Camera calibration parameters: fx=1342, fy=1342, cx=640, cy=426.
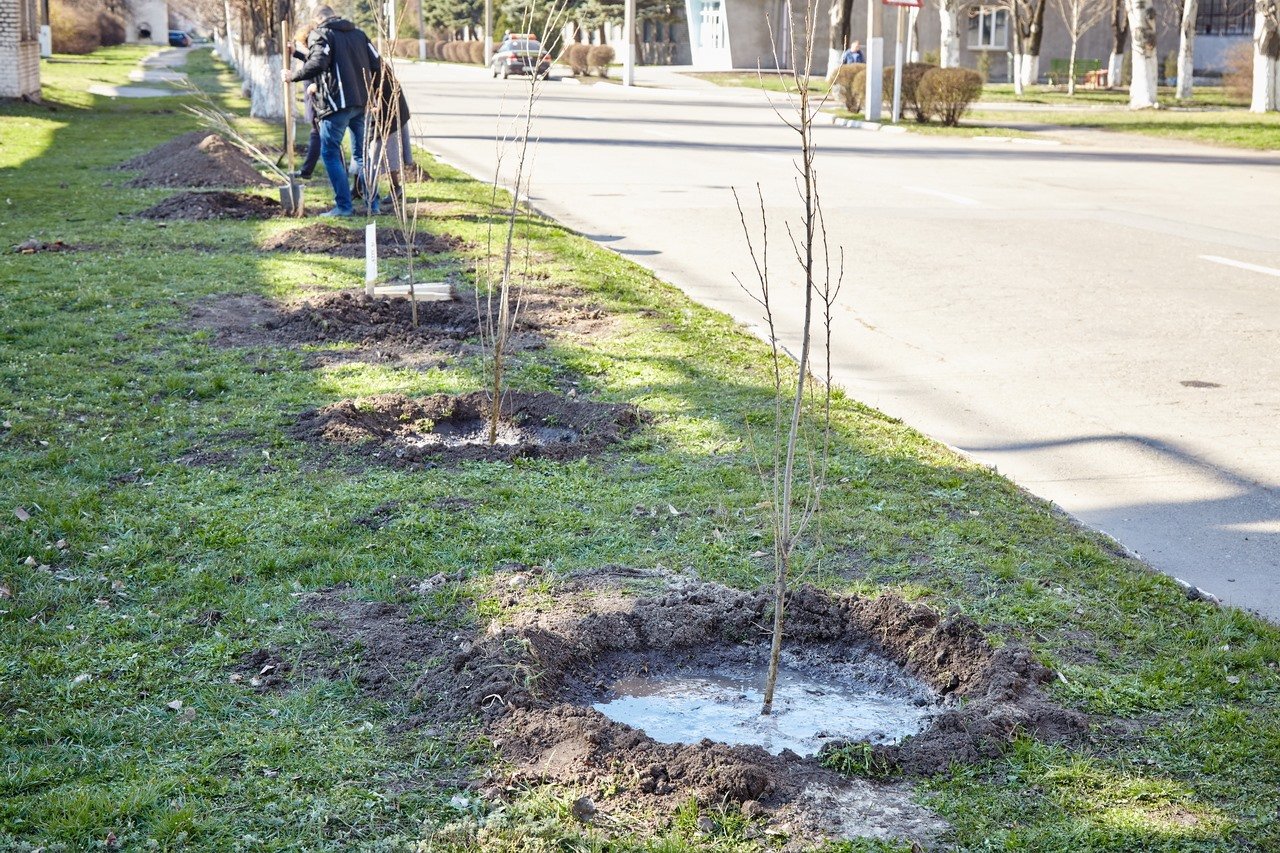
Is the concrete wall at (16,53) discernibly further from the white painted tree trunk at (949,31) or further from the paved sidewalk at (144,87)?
the white painted tree trunk at (949,31)

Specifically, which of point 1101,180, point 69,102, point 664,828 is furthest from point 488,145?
point 664,828

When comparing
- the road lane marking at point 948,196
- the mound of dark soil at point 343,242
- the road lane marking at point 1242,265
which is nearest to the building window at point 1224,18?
the road lane marking at point 948,196

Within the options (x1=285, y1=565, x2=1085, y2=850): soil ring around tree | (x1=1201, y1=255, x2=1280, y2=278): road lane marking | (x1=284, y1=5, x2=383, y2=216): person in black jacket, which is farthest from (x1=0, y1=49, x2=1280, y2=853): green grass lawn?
(x1=1201, y1=255, x2=1280, y2=278): road lane marking

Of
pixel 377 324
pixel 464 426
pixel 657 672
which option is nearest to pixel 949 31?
pixel 377 324

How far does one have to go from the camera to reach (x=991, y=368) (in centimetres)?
781

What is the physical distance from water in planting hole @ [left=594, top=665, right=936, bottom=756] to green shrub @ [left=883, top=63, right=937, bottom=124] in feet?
89.0

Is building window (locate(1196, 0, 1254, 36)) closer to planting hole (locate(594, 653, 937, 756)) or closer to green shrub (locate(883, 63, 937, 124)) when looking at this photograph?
green shrub (locate(883, 63, 937, 124))

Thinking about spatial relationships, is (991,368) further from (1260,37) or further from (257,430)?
(1260,37)

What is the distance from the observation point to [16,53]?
27.7m

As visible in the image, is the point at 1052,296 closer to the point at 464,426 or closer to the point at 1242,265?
the point at 1242,265

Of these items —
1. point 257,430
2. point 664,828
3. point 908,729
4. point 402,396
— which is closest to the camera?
point 664,828

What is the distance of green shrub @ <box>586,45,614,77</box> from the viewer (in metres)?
57.0

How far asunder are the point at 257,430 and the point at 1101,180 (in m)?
14.9

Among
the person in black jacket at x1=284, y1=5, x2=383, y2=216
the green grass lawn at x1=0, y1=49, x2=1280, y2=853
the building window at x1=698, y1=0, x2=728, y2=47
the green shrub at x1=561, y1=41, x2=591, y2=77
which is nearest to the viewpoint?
the green grass lawn at x1=0, y1=49, x2=1280, y2=853
